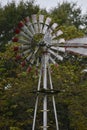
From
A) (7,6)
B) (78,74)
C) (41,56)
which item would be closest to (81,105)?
(78,74)

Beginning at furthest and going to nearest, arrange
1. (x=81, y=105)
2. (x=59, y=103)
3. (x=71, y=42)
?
(x=59, y=103), (x=81, y=105), (x=71, y=42)

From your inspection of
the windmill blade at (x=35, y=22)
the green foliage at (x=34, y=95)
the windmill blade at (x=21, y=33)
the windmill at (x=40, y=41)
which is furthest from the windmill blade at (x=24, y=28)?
the green foliage at (x=34, y=95)

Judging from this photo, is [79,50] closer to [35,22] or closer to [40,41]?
[40,41]

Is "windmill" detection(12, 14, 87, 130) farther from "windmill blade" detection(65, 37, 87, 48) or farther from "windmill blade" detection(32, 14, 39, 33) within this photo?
"windmill blade" detection(65, 37, 87, 48)

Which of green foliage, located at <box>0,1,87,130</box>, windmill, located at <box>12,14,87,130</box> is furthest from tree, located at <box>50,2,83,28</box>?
windmill, located at <box>12,14,87,130</box>

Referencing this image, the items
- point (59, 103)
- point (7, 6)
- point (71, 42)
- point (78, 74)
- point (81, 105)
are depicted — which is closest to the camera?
point (71, 42)

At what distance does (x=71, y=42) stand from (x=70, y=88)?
526 centimetres

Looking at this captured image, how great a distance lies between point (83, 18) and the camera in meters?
27.6

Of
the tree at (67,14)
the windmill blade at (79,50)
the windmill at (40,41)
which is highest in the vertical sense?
the tree at (67,14)

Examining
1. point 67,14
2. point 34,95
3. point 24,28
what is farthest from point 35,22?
point 67,14

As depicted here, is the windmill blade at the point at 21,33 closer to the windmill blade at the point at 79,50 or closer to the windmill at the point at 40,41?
the windmill at the point at 40,41

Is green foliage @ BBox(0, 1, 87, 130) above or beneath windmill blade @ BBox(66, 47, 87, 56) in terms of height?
above

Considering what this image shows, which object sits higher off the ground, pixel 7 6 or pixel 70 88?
pixel 7 6

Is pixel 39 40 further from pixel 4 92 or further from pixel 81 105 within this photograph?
pixel 4 92
